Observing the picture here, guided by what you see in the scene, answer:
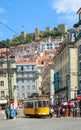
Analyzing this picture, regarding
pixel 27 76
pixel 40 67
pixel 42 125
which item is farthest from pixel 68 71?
pixel 40 67

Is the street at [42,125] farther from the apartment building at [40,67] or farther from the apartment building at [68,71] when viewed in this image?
the apartment building at [40,67]

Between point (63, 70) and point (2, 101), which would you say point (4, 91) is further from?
point (63, 70)

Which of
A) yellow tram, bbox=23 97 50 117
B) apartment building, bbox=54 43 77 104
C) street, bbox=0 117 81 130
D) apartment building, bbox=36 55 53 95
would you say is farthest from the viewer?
apartment building, bbox=36 55 53 95

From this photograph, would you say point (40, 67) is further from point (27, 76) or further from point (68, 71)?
point (68, 71)

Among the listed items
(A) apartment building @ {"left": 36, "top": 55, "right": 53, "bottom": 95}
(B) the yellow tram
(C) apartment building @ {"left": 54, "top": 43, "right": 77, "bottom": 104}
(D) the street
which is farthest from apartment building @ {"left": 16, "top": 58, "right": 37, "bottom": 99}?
(D) the street

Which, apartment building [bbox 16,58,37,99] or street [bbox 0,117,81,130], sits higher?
apartment building [bbox 16,58,37,99]

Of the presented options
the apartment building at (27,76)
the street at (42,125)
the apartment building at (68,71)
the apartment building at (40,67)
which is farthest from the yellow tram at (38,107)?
the apartment building at (27,76)

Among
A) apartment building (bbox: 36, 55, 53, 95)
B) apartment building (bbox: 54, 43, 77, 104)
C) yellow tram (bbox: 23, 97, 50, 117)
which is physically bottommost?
yellow tram (bbox: 23, 97, 50, 117)

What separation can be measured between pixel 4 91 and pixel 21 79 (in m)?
53.2

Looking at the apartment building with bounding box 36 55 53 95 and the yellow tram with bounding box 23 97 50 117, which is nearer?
the yellow tram with bounding box 23 97 50 117

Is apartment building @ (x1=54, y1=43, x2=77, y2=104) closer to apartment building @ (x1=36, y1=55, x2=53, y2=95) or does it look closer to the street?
the street

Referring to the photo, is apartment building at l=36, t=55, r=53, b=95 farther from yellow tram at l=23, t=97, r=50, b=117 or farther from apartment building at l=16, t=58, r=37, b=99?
yellow tram at l=23, t=97, r=50, b=117

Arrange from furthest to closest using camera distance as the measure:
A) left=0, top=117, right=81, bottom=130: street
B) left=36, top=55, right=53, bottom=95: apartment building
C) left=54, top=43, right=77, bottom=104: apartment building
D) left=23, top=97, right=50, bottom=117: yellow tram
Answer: left=36, top=55, right=53, bottom=95: apartment building, left=54, top=43, right=77, bottom=104: apartment building, left=23, top=97, right=50, bottom=117: yellow tram, left=0, top=117, right=81, bottom=130: street

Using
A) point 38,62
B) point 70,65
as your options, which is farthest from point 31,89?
point 70,65
